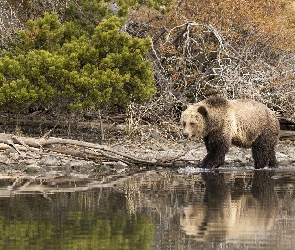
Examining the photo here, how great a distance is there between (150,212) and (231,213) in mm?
947

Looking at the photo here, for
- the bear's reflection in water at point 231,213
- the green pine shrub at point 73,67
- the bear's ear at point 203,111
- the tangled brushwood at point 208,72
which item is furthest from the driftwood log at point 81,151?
the tangled brushwood at point 208,72

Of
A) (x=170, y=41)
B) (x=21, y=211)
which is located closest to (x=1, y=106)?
(x=170, y=41)

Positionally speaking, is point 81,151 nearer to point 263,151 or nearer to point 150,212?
point 263,151

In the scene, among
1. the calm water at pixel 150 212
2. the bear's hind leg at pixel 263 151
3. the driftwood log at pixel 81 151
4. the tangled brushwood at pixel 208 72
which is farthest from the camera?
the tangled brushwood at pixel 208 72

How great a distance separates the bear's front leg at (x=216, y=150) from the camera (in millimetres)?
14242

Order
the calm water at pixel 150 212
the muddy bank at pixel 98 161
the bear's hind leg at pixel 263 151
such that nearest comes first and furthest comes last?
the calm water at pixel 150 212, the muddy bank at pixel 98 161, the bear's hind leg at pixel 263 151

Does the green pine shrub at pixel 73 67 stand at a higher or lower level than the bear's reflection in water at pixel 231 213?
higher

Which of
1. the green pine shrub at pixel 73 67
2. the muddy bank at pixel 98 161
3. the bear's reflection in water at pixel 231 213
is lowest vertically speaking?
the bear's reflection in water at pixel 231 213

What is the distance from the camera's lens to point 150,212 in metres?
9.02

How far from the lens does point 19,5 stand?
18.8m

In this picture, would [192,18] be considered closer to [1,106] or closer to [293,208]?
[1,106]

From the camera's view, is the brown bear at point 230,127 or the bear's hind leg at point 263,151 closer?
the brown bear at point 230,127

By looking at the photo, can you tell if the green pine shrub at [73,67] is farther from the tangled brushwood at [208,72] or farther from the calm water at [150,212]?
the calm water at [150,212]

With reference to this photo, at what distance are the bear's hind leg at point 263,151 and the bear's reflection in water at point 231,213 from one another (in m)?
2.68
